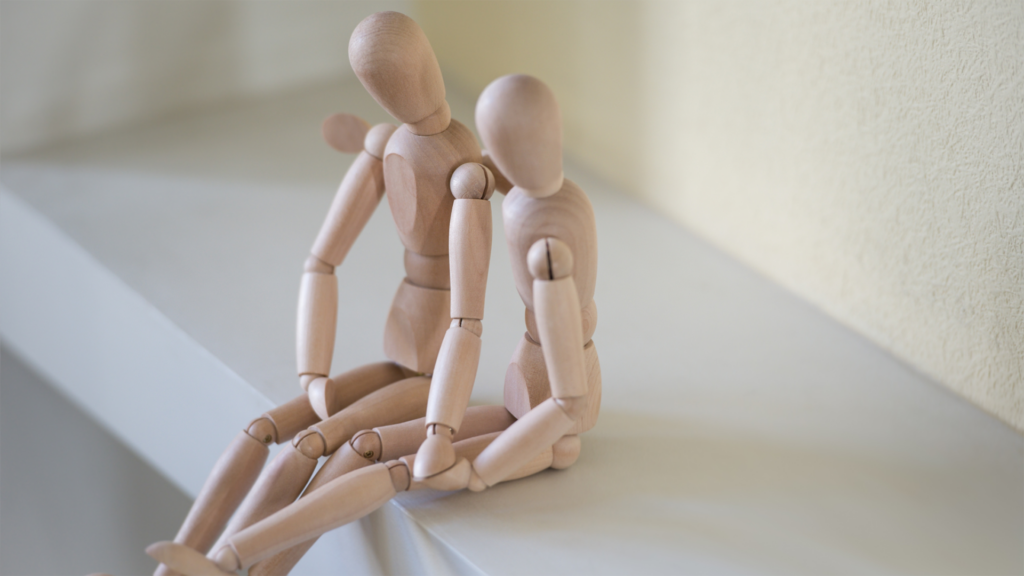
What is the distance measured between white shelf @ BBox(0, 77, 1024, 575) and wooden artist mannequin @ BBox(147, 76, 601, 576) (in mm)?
74

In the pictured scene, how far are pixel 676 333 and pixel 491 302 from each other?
24 centimetres

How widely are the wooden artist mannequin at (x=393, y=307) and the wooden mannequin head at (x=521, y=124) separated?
108mm

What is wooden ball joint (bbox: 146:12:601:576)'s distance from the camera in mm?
710

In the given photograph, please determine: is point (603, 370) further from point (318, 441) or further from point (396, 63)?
point (396, 63)

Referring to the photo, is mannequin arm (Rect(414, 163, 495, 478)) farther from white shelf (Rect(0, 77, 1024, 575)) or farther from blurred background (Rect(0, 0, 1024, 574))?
blurred background (Rect(0, 0, 1024, 574))

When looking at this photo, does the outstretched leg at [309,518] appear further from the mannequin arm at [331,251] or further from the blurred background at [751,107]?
the blurred background at [751,107]

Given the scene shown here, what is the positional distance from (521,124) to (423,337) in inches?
11.9

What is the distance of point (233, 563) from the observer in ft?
2.29

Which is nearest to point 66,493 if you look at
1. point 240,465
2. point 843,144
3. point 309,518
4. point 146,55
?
point 146,55

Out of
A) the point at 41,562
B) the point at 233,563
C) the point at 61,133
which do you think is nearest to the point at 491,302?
the point at 233,563

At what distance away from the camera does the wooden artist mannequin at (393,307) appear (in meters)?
0.75

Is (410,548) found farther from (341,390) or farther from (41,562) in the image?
(41,562)

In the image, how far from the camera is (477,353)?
0.79 metres

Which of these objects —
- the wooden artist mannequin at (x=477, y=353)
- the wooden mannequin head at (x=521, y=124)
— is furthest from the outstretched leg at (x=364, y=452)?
the wooden mannequin head at (x=521, y=124)
